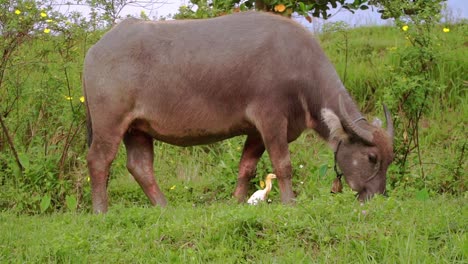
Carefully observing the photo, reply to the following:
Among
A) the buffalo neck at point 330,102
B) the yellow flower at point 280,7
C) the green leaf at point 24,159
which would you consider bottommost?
the green leaf at point 24,159

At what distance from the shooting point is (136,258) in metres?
4.69

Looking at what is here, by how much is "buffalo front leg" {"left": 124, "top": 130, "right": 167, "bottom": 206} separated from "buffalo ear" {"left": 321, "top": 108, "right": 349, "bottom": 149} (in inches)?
66.0

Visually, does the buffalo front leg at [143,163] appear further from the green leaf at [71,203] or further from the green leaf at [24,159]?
the green leaf at [24,159]

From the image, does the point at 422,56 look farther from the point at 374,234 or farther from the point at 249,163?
the point at 374,234

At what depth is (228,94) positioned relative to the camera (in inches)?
255

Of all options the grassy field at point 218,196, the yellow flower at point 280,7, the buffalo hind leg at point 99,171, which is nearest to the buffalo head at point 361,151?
the grassy field at point 218,196

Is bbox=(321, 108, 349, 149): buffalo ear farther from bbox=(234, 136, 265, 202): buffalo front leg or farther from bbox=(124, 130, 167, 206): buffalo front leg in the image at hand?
bbox=(124, 130, 167, 206): buffalo front leg

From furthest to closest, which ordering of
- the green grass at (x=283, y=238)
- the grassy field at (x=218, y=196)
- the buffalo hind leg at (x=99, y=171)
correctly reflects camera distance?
the buffalo hind leg at (x=99, y=171)
the grassy field at (x=218, y=196)
the green grass at (x=283, y=238)

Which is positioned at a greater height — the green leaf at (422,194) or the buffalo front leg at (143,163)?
the buffalo front leg at (143,163)

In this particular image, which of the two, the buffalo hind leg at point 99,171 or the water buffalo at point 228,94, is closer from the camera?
the water buffalo at point 228,94

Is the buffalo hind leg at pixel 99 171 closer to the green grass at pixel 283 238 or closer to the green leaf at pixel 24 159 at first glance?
the green leaf at pixel 24 159

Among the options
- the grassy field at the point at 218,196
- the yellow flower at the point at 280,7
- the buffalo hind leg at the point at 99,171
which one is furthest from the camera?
the yellow flower at the point at 280,7

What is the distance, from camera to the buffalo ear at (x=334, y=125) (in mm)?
6449

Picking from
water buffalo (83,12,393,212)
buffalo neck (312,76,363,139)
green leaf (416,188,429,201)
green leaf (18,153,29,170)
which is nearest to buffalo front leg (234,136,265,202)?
water buffalo (83,12,393,212)
